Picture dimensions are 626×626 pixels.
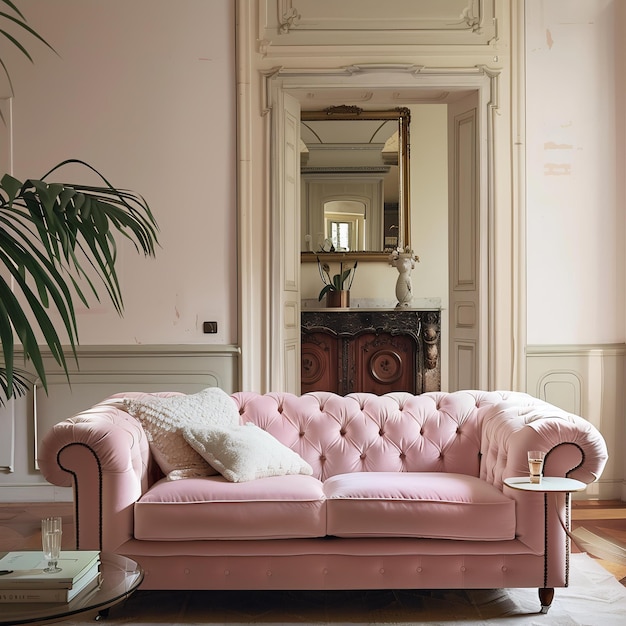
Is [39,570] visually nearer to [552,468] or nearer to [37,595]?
[37,595]

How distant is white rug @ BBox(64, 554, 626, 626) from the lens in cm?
287

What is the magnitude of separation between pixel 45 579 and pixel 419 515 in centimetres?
139

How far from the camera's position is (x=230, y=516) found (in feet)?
9.38

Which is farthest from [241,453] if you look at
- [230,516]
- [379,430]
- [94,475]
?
[379,430]

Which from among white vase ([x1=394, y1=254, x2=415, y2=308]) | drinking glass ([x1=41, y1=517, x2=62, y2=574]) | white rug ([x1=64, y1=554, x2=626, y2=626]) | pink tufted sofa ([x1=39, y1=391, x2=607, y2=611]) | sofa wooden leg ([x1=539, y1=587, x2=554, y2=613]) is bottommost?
white rug ([x1=64, y1=554, x2=626, y2=626])

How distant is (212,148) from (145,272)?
32.7 inches

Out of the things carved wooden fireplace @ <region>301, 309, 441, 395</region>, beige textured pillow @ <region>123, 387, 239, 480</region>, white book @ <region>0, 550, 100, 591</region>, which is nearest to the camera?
white book @ <region>0, 550, 100, 591</region>

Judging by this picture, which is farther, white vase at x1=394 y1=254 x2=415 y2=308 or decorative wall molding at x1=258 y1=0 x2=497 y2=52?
white vase at x1=394 y1=254 x2=415 y2=308

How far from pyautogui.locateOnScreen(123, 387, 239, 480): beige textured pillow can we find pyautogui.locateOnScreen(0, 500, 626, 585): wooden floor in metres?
0.80

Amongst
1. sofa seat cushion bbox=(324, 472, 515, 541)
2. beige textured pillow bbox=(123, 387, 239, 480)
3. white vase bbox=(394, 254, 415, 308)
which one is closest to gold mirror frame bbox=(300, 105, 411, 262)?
white vase bbox=(394, 254, 415, 308)

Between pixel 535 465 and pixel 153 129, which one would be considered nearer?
pixel 535 465

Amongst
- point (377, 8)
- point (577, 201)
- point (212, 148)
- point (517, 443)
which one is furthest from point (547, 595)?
point (377, 8)

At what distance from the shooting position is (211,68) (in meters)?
4.78

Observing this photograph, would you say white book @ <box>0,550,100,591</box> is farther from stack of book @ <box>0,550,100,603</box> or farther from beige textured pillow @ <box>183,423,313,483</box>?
beige textured pillow @ <box>183,423,313,483</box>
